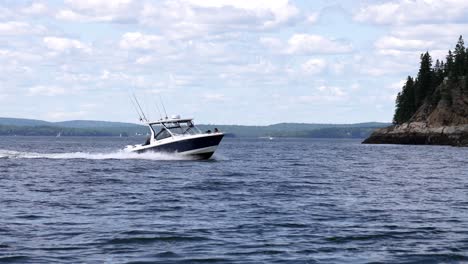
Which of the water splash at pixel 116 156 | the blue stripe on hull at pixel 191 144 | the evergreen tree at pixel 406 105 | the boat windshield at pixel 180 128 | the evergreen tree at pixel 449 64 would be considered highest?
the evergreen tree at pixel 449 64

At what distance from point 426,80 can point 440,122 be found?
74.3ft

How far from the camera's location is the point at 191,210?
24.9 meters

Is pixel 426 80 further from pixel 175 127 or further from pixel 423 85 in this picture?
pixel 175 127

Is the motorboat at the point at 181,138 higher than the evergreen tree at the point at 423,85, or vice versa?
the evergreen tree at the point at 423,85

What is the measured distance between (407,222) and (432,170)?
27280mm

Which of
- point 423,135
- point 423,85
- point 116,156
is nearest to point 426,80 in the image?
point 423,85

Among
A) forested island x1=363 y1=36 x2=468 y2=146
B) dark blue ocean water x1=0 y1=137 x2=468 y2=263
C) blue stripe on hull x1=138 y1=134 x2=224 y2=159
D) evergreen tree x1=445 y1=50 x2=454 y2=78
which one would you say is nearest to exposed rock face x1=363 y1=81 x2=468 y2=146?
forested island x1=363 y1=36 x2=468 y2=146

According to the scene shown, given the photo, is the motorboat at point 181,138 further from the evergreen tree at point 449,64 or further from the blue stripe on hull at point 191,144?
the evergreen tree at point 449,64

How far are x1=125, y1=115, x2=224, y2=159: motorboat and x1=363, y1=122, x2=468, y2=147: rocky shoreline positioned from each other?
213ft

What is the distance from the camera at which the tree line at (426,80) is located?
135250 millimetres

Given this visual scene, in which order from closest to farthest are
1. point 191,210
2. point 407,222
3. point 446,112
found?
point 407,222
point 191,210
point 446,112

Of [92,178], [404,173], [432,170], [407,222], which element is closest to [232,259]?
[407,222]

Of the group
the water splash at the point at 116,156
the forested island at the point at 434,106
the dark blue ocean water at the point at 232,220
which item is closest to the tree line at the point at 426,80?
the forested island at the point at 434,106

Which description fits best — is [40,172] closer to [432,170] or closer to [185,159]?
[185,159]
